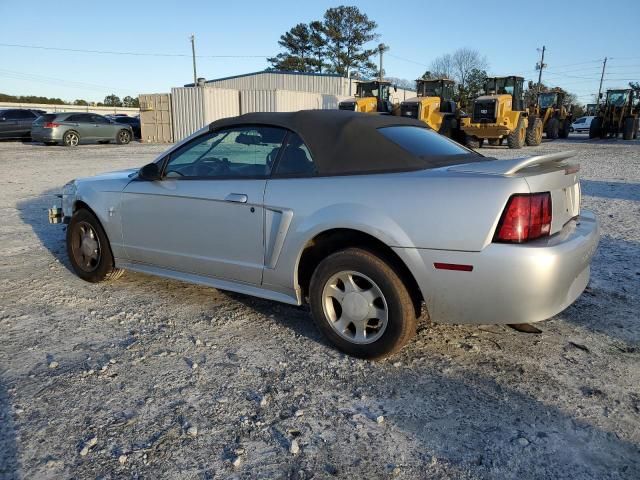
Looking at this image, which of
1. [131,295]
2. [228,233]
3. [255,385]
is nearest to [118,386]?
[255,385]

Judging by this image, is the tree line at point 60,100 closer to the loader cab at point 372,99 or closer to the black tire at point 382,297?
the loader cab at point 372,99

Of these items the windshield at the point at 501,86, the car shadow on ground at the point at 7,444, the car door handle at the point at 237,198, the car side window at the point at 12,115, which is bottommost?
the car shadow on ground at the point at 7,444

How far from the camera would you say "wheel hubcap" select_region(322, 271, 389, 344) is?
121 inches

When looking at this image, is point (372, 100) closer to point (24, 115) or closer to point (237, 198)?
point (24, 115)

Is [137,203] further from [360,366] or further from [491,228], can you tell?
[491,228]

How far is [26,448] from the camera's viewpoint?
235cm

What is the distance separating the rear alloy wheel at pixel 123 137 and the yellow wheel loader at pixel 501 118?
54.4 feet

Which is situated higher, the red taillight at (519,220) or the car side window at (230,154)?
the car side window at (230,154)

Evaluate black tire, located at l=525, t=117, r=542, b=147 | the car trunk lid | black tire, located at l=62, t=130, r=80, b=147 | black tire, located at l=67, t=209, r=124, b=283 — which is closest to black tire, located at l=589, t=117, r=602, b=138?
black tire, located at l=525, t=117, r=542, b=147

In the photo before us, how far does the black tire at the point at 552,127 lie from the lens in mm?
28516

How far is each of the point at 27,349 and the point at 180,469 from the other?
175 cm

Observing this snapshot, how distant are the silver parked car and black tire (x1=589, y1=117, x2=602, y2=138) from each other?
26328mm

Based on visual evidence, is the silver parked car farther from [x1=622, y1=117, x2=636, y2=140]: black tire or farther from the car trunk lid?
[x1=622, y1=117, x2=636, y2=140]: black tire

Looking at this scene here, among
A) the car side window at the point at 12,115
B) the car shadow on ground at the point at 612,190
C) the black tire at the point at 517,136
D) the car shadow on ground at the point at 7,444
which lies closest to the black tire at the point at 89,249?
the car shadow on ground at the point at 7,444
